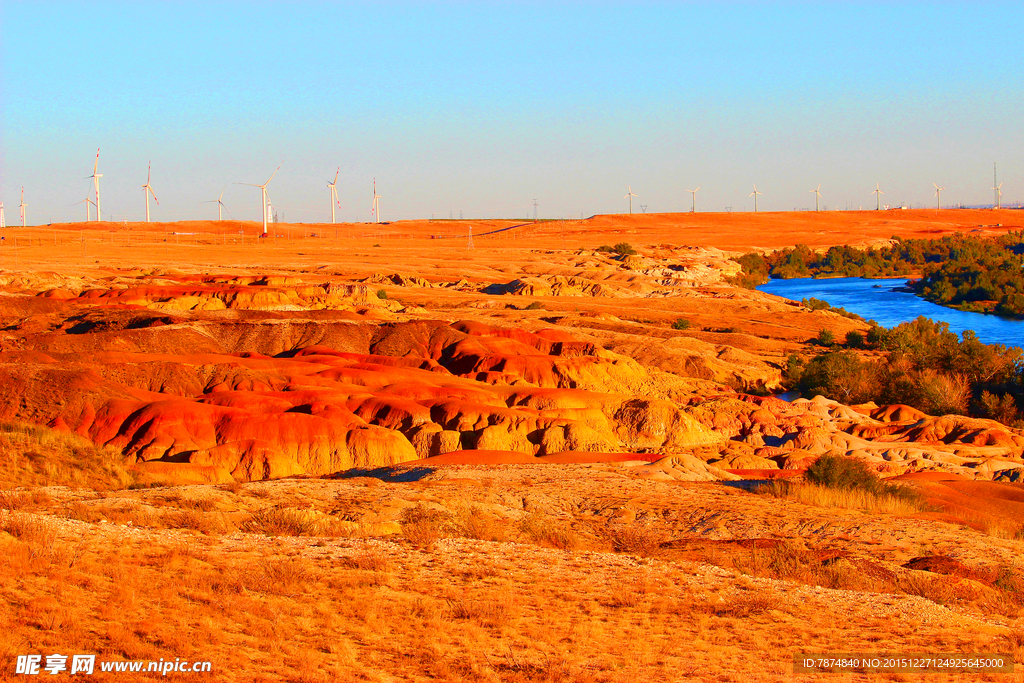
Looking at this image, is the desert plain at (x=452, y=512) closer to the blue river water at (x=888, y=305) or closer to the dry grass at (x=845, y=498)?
the dry grass at (x=845, y=498)

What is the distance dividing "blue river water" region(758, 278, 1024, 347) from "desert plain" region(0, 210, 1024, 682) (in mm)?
37151

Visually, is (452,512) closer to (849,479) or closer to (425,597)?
(425,597)

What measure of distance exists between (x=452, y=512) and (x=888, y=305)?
9054 cm

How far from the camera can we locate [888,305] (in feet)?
313

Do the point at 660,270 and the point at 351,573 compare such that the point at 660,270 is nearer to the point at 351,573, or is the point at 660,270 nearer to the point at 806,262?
the point at 806,262

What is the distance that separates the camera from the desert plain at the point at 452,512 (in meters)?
9.68

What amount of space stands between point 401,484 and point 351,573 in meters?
6.42

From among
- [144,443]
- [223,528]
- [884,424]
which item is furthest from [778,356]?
[223,528]

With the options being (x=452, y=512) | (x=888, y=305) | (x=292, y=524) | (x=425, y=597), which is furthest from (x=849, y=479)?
(x=888, y=305)

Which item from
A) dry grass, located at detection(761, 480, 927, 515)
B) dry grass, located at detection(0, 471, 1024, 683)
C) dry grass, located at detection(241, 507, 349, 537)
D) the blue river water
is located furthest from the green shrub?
the blue river water

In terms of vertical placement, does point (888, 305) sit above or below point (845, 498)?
below

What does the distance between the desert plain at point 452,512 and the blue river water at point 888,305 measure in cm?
3715

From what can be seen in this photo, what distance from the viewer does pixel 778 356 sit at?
2202 inches

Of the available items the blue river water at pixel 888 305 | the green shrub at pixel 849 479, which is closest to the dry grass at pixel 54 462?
the green shrub at pixel 849 479
